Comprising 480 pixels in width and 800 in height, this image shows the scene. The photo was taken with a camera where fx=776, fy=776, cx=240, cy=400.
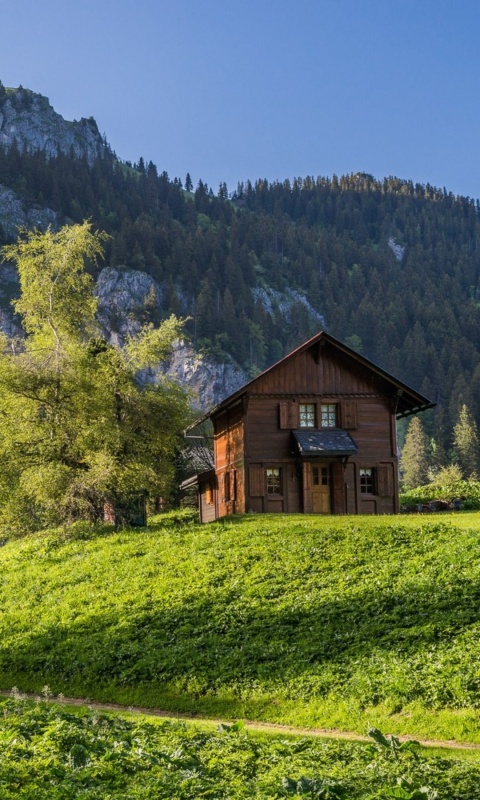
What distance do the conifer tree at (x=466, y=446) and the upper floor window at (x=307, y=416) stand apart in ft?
288

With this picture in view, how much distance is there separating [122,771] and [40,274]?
111 feet

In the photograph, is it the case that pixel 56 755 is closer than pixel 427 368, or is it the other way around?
pixel 56 755

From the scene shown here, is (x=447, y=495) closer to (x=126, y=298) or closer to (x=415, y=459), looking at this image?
(x=415, y=459)

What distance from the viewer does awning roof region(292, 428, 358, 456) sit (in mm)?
39031

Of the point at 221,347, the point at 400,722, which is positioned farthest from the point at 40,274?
the point at 221,347

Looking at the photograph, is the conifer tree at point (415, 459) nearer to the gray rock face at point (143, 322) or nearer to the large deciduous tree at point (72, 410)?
the gray rock face at point (143, 322)

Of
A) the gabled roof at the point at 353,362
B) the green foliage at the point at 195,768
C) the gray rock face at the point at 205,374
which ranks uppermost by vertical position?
the gray rock face at the point at 205,374

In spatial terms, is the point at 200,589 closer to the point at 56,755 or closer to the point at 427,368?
the point at 56,755

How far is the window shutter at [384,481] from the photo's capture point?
4147cm

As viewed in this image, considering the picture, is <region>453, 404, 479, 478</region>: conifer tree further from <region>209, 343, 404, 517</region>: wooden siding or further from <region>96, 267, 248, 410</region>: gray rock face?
<region>209, 343, 404, 517</region>: wooden siding

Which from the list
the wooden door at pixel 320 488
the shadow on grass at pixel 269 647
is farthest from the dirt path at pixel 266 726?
the wooden door at pixel 320 488

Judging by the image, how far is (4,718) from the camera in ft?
39.2

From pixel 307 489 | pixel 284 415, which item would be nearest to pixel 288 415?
pixel 284 415

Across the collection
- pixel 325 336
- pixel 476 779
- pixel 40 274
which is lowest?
pixel 476 779
